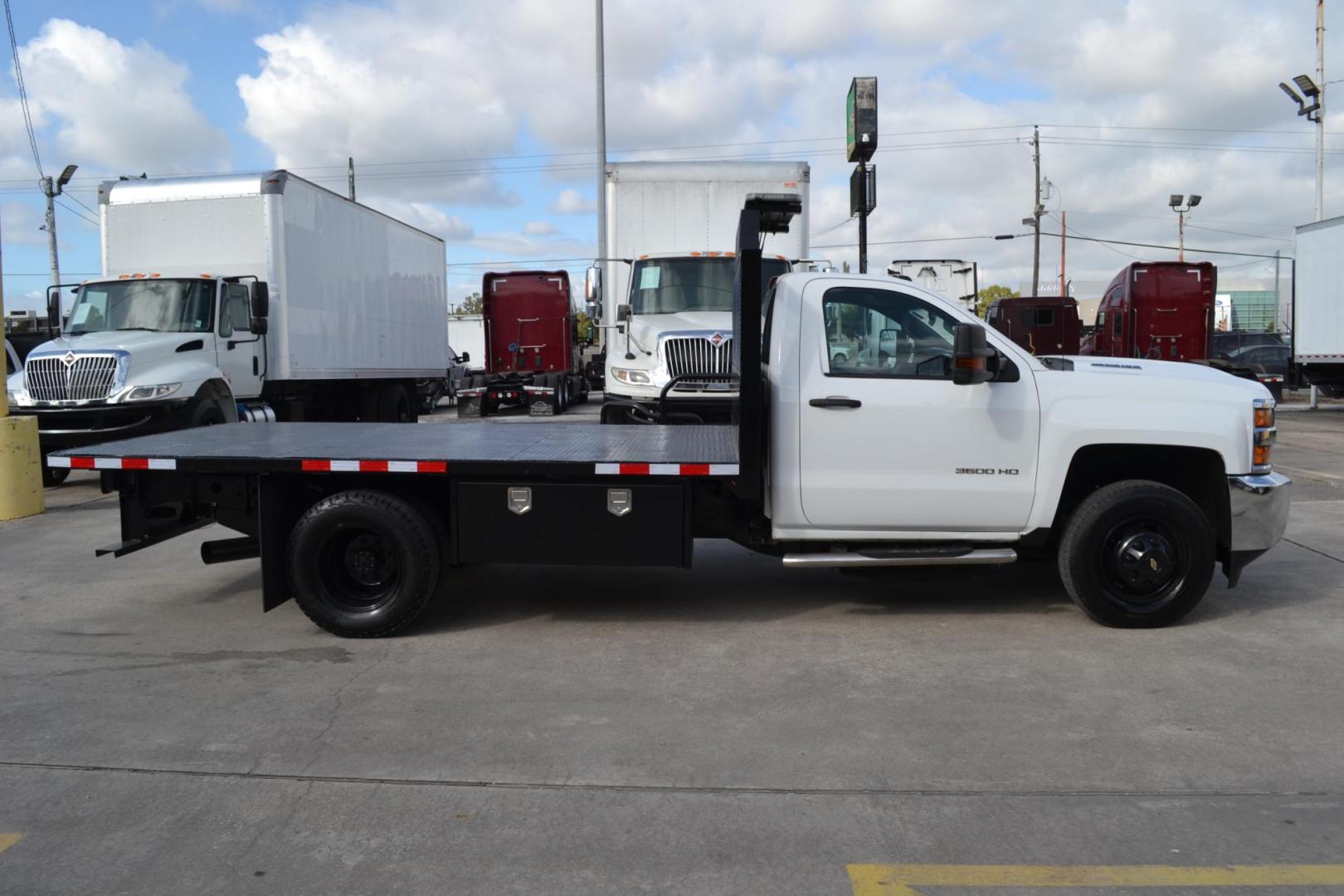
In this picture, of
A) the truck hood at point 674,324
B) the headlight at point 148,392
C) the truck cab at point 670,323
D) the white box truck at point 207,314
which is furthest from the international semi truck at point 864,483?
the white box truck at point 207,314

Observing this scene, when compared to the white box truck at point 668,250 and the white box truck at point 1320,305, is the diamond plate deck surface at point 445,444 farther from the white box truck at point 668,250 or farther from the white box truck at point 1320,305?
the white box truck at point 1320,305

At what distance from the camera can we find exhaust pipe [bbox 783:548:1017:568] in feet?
20.1

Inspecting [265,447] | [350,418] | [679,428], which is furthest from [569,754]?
[350,418]

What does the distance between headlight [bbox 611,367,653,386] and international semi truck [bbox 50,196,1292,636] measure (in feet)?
22.0

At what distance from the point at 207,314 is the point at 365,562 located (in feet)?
28.9

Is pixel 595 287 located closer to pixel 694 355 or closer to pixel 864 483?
pixel 694 355

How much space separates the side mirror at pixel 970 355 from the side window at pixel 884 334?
131mm

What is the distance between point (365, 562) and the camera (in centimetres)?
635

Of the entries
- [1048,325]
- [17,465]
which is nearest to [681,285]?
[17,465]

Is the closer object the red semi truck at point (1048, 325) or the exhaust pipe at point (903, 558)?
the exhaust pipe at point (903, 558)

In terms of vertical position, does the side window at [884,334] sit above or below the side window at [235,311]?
below

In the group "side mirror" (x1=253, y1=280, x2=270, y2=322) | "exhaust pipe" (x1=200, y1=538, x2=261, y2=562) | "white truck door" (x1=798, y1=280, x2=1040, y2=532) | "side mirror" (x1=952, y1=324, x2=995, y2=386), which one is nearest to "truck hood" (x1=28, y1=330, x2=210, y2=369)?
"side mirror" (x1=253, y1=280, x2=270, y2=322)

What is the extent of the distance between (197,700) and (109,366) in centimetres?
865

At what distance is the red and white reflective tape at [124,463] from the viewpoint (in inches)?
248
